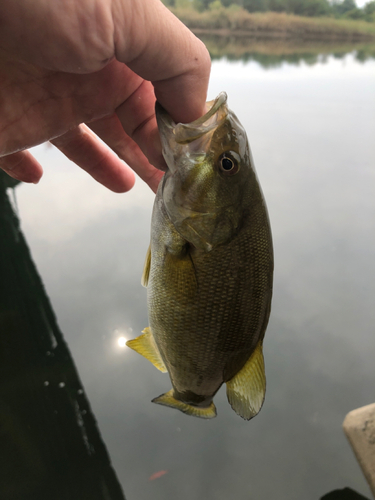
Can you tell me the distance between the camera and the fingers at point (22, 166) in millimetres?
1059

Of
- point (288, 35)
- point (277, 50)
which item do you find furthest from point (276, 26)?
point (288, 35)

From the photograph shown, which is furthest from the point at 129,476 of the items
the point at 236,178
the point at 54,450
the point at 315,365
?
the point at 236,178

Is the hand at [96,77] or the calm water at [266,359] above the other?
the hand at [96,77]

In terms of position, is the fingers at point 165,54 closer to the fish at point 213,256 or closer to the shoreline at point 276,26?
the fish at point 213,256

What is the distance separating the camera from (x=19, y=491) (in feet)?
4.02

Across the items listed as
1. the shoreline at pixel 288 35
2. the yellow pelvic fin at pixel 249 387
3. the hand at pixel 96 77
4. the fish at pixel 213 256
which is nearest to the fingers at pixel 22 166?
the hand at pixel 96 77

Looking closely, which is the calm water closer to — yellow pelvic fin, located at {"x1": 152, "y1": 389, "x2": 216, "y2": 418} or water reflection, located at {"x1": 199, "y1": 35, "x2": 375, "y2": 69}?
yellow pelvic fin, located at {"x1": 152, "y1": 389, "x2": 216, "y2": 418}

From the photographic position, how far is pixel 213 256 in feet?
2.03

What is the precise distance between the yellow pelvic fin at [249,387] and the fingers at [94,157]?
0.74m

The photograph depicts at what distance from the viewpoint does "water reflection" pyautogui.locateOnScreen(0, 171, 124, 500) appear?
126 cm

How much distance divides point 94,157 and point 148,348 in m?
0.67

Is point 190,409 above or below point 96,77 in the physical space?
below

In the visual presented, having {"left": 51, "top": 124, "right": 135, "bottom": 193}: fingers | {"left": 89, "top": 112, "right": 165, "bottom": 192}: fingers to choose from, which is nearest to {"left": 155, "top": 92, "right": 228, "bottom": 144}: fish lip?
{"left": 89, "top": 112, "right": 165, "bottom": 192}: fingers

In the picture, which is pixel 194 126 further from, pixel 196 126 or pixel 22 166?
pixel 22 166
